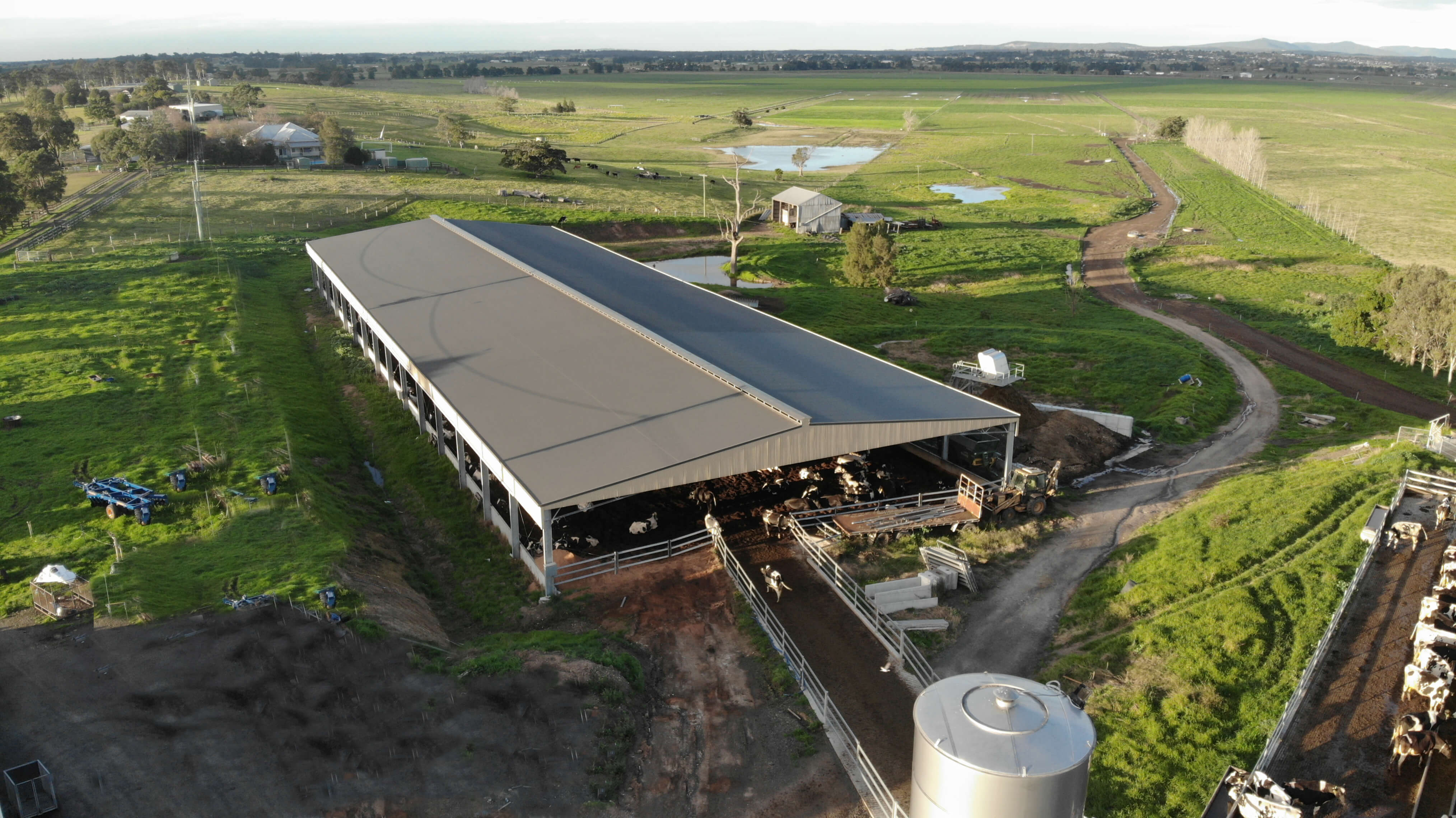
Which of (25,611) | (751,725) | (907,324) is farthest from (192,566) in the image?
(907,324)

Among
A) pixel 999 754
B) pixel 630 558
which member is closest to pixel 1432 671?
pixel 999 754

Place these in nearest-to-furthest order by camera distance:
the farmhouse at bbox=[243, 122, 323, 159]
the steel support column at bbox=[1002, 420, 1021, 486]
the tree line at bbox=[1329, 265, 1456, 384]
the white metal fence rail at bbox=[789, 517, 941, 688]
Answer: the white metal fence rail at bbox=[789, 517, 941, 688] → the steel support column at bbox=[1002, 420, 1021, 486] → the tree line at bbox=[1329, 265, 1456, 384] → the farmhouse at bbox=[243, 122, 323, 159]

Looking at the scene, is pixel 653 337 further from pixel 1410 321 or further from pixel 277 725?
pixel 1410 321

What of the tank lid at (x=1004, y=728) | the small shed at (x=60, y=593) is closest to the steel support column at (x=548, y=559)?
the small shed at (x=60, y=593)

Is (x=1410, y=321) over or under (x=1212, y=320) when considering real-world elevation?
over

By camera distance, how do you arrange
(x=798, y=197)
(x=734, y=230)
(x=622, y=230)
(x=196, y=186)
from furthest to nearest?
(x=798, y=197)
(x=622, y=230)
(x=196, y=186)
(x=734, y=230)

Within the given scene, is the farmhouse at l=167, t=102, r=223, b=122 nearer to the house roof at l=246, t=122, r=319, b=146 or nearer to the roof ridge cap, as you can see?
the house roof at l=246, t=122, r=319, b=146

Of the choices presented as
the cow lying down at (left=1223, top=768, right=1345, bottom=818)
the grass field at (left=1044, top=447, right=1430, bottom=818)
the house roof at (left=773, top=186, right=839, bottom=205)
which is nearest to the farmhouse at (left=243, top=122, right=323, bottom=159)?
the house roof at (left=773, top=186, right=839, bottom=205)
